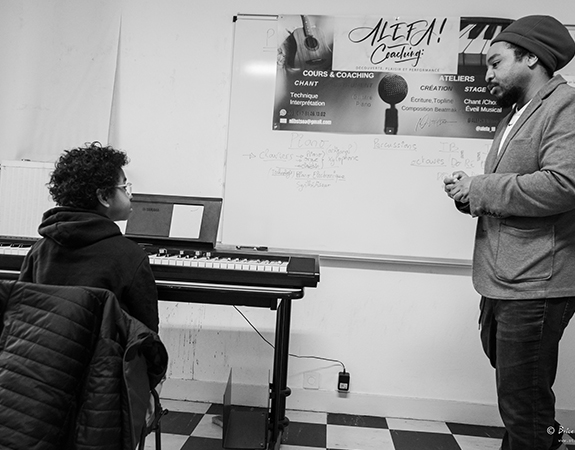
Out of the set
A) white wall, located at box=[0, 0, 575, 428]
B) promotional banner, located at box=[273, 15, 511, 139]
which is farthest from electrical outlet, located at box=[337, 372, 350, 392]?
promotional banner, located at box=[273, 15, 511, 139]

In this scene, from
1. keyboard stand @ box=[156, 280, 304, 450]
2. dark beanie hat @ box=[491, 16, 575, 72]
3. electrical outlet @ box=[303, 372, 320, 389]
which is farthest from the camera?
electrical outlet @ box=[303, 372, 320, 389]

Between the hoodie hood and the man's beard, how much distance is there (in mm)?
1294

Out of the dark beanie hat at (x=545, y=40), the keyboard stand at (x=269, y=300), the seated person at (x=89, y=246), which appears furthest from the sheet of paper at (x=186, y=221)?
the dark beanie hat at (x=545, y=40)

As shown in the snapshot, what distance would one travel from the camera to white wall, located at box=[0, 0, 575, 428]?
2.52 m

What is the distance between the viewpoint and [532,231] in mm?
1455

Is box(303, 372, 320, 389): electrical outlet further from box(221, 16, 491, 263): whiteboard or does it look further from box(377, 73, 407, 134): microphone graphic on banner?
box(377, 73, 407, 134): microphone graphic on banner

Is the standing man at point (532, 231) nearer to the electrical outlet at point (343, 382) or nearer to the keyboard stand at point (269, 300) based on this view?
the keyboard stand at point (269, 300)

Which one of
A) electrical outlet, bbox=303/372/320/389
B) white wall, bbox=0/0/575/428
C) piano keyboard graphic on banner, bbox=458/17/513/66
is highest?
piano keyboard graphic on banner, bbox=458/17/513/66

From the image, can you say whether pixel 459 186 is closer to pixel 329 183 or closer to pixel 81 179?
pixel 329 183

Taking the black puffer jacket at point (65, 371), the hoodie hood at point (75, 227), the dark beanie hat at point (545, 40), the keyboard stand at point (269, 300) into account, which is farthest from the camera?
the keyboard stand at point (269, 300)

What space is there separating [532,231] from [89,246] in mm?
1273

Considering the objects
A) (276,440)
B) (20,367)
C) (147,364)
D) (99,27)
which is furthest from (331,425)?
(99,27)

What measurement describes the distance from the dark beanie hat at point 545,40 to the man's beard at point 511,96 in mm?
105

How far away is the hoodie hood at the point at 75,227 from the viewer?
1.26 m
